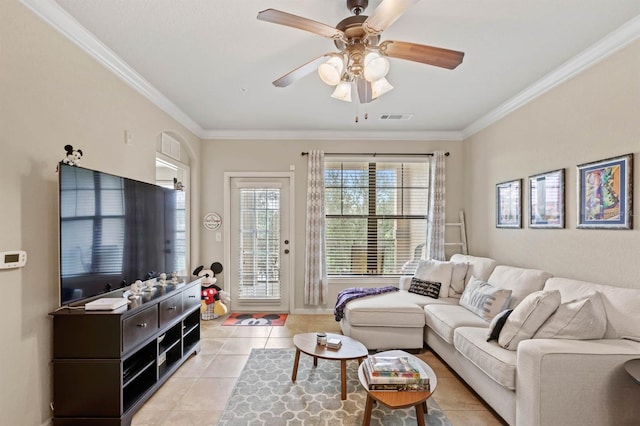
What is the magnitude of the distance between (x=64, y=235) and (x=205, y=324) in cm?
269

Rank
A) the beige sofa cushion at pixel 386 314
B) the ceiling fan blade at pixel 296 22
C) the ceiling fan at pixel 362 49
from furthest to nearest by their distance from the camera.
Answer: the beige sofa cushion at pixel 386 314
the ceiling fan at pixel 362 49
the ceiling fan blade at pixel 296 22

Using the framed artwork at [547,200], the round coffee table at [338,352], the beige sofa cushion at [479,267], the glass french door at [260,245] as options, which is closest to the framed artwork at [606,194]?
the framed artwork at [547,200]

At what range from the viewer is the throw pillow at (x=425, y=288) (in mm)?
3809

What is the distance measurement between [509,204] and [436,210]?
1112 millimetres

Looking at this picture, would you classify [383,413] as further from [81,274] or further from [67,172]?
[67,172]

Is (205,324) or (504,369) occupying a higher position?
(504,369)

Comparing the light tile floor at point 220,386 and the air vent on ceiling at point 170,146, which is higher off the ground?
the air vent on ceiling at point 170,146

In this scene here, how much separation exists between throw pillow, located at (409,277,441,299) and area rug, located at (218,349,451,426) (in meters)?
1.31

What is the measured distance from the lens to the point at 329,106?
3756mm

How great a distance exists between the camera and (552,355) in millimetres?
1860

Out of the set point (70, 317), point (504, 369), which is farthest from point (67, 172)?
point (504, 369)

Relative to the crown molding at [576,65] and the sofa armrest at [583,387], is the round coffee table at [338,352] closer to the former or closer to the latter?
the sofa armrest at [583,387]

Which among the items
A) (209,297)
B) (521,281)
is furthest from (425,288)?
(209,297)

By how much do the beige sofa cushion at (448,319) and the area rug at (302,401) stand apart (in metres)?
0.63
